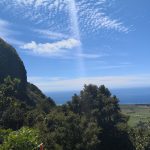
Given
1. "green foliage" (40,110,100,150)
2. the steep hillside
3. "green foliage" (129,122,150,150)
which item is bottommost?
"green foliage" (129,122,150,150)

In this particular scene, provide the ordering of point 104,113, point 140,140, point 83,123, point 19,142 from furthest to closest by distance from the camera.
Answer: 1. point 140,140
2. point 104,113
3. point 83,123
4. point 19,142

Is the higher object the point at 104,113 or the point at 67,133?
the point at 104,113

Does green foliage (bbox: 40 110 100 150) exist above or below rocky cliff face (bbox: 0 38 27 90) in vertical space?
below

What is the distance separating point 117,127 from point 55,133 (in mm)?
19140

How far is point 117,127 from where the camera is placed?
214ft

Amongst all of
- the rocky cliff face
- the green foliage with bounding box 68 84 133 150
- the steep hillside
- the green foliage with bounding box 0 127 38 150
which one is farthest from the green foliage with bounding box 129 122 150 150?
the rocky cliff face

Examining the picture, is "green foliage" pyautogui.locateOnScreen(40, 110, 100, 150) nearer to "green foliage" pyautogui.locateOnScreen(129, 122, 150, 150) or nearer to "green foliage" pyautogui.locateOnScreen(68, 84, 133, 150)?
"green foliage" pyautogui.locateOnScreen(68, 84, 133, 150)

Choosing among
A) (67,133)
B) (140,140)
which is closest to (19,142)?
(67,133)

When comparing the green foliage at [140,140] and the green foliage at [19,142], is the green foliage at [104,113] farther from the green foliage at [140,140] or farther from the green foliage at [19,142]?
the green foliage at [19,142]

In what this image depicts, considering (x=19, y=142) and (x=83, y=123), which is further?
(x=83, y=123)

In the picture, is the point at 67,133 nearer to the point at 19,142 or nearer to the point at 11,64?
the point at 19,142

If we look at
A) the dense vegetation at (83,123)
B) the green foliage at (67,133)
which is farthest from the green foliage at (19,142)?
the green foliage at (67,133)

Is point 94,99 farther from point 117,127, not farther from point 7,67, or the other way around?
point 7,67

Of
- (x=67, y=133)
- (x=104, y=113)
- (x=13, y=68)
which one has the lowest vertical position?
(x=67, y=133)
